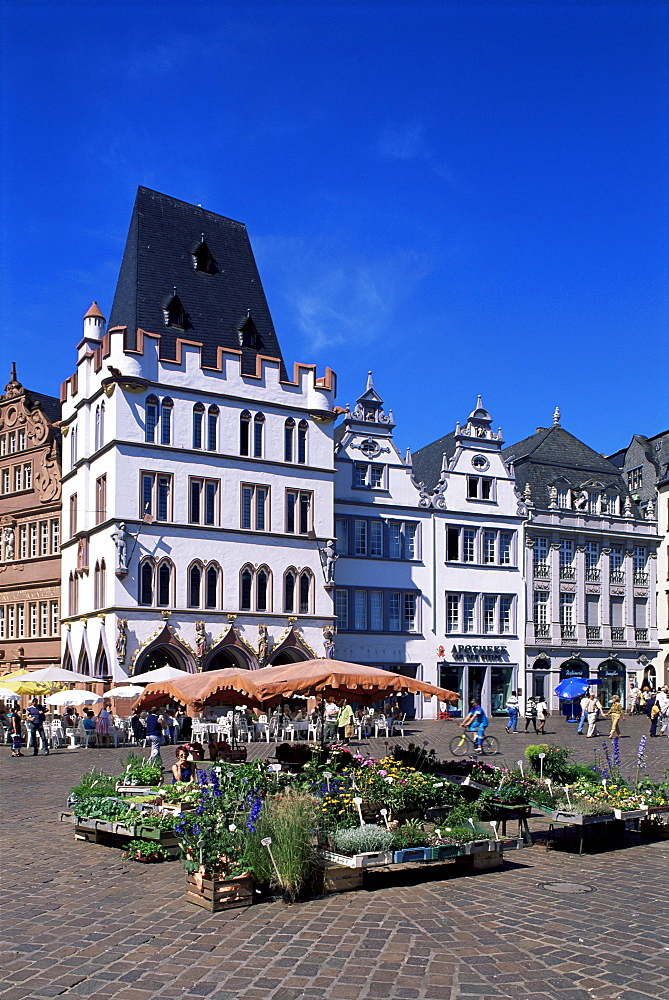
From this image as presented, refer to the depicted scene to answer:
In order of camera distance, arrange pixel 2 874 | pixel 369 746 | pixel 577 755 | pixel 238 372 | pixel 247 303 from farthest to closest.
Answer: pixel 247 303
pixel 238 372
pixel 369 746
pixel 577 755
pixel 2 874

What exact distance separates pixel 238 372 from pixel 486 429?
584 inches

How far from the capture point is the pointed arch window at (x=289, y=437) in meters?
45.2

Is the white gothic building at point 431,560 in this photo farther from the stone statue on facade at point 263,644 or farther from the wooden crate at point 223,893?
the wooden crate at point 223,893

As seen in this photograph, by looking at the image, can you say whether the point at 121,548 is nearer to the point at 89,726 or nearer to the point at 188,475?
the point at 188,475

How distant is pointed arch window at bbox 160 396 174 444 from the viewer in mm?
41781

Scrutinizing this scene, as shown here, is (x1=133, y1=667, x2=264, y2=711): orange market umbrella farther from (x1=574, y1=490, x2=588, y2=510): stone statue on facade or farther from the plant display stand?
(x1=574, y1=490, x2=588, y2=510): stone statue on facade

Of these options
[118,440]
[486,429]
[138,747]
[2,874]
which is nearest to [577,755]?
[138,747]

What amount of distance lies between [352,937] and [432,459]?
46867 mm

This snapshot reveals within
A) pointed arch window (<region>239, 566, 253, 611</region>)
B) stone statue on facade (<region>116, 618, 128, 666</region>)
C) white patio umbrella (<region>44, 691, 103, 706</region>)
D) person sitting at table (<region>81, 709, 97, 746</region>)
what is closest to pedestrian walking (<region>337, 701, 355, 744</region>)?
person sitting at table (<region>81, 709, 97, 746</region>)

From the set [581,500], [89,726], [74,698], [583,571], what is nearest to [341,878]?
[89,726]

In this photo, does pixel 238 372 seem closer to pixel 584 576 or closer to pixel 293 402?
pixel 293 402

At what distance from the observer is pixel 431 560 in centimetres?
5006

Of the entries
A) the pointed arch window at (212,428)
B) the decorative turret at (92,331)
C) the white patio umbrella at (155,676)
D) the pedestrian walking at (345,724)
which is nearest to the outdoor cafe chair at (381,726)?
the pedestrian walking at (345,724)

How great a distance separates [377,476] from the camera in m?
49.4
